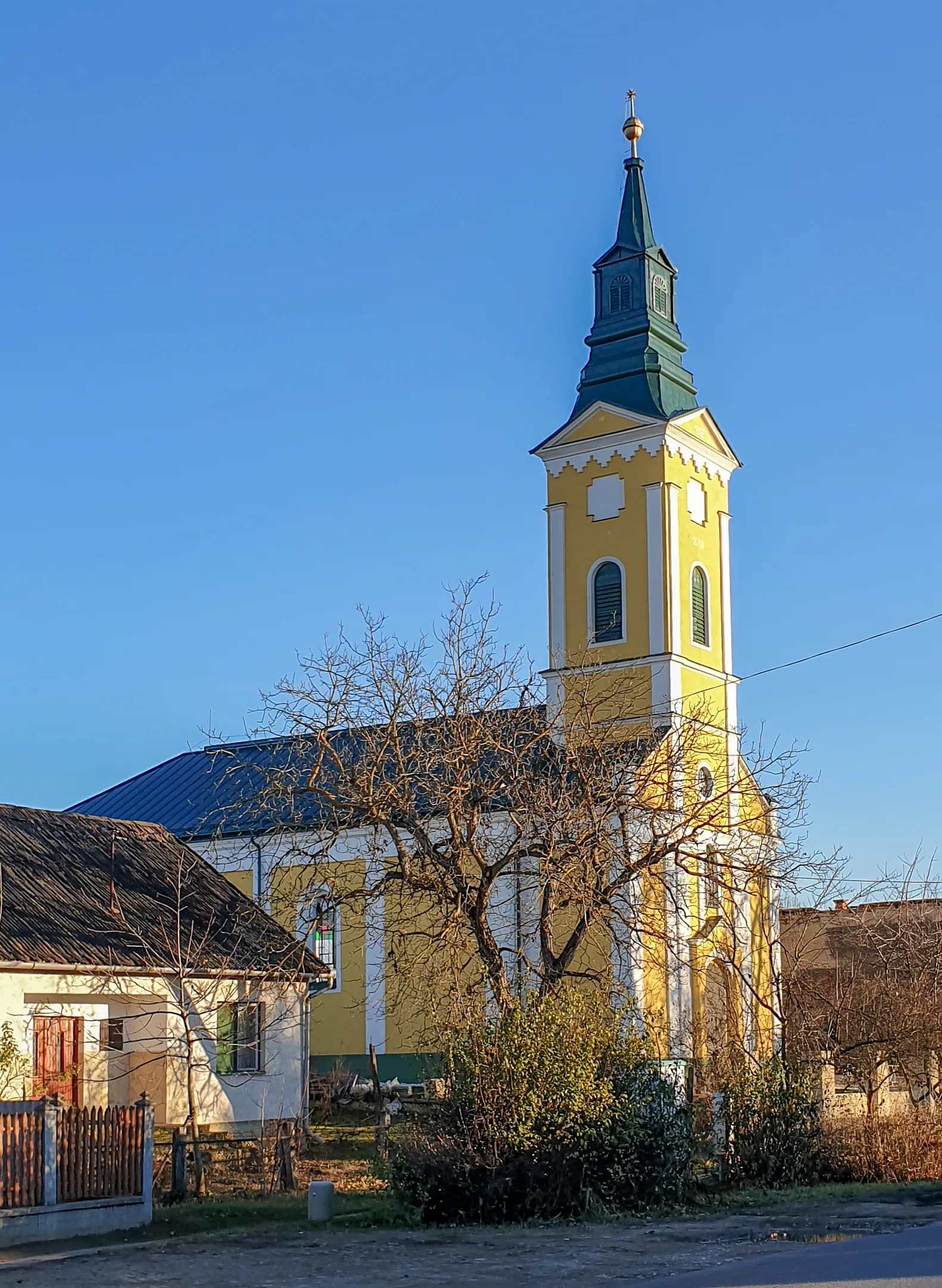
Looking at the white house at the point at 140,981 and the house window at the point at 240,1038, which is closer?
the white house at the point at 140,981

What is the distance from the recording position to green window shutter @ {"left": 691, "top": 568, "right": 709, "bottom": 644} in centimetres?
3816

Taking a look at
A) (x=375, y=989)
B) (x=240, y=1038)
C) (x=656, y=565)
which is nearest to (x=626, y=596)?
(x=656, y=565)

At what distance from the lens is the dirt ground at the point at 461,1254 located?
44.5ft

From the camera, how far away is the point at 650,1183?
706 inches

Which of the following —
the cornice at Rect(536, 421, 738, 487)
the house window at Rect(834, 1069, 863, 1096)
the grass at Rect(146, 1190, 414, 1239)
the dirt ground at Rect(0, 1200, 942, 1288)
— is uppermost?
the cornice at Rect(536, 421, 738, 487)

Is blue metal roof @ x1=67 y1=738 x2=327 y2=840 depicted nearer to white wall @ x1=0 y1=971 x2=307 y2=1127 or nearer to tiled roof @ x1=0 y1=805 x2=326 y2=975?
tiled roof @ x1=0 y1=805 x2=326 y2=975

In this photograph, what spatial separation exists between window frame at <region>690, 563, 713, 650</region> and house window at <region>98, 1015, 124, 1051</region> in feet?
57.6

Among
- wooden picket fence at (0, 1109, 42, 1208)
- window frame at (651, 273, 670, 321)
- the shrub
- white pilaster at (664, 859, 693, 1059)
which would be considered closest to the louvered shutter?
white pilaster at (664, 859, 693, 1059)

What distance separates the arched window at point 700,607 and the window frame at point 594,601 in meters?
1.70

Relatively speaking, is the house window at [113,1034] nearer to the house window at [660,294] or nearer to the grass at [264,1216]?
the grass at [264,1216]

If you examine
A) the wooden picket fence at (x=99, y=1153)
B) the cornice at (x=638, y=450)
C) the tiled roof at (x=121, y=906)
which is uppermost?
the cornice at (x=638, y=450)

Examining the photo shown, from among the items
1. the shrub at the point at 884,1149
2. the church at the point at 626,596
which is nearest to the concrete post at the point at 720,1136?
the shrub at the point at 884,1149

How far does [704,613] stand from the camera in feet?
127

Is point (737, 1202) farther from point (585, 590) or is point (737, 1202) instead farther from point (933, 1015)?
point (585, 590)
